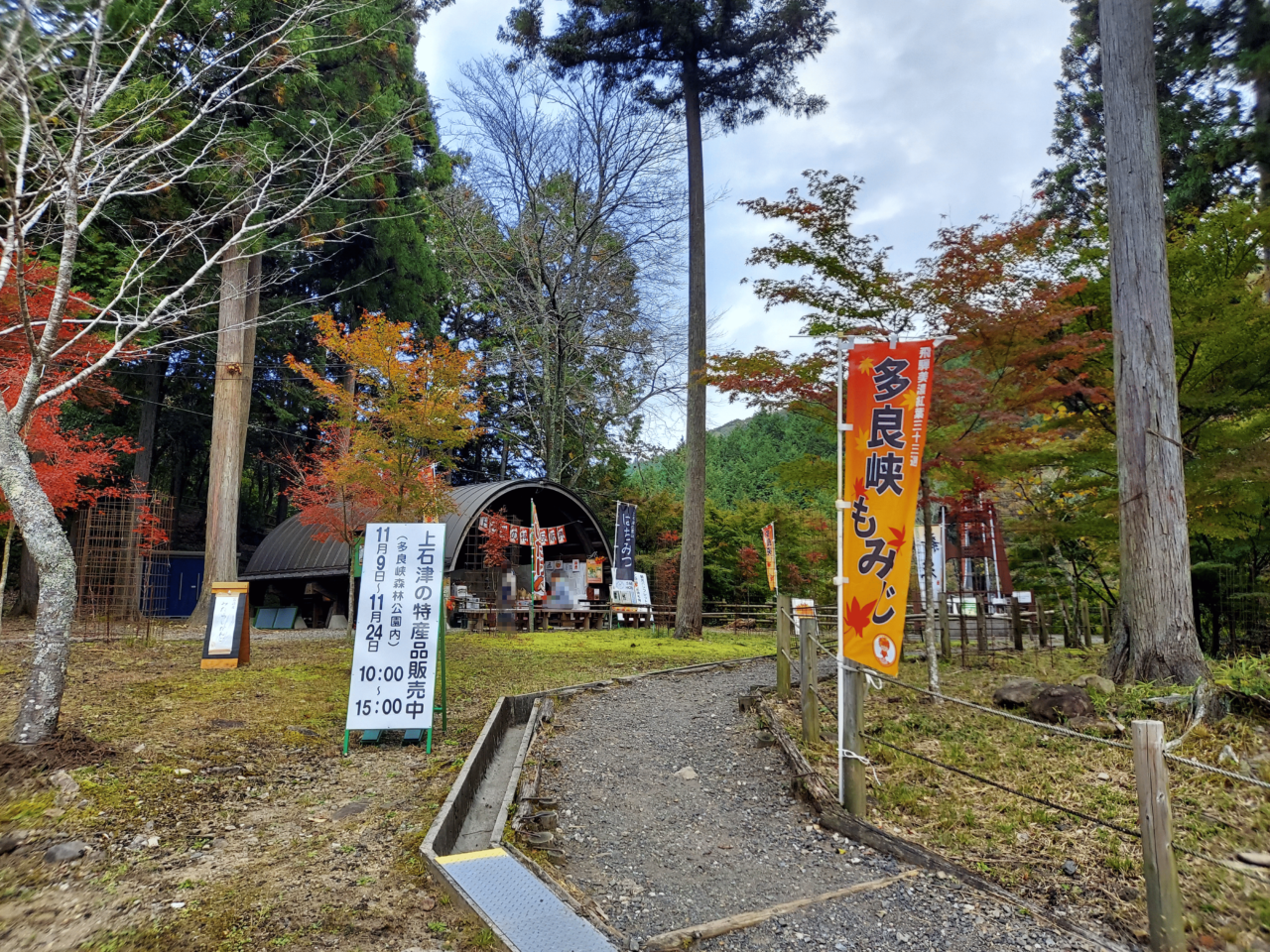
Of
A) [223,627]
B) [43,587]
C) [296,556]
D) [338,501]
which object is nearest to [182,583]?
[296,556]

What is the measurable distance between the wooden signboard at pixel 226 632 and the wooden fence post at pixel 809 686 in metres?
6.19

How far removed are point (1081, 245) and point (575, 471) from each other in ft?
49.9

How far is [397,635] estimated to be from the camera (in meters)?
5.15

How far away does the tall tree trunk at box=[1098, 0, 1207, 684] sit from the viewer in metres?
6.07

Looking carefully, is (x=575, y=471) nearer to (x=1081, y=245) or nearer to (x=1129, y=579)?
(x=1081, y=245)

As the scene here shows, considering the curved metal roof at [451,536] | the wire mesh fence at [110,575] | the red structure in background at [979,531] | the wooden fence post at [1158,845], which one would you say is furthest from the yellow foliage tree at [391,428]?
the wooden fence post at [1158,845]

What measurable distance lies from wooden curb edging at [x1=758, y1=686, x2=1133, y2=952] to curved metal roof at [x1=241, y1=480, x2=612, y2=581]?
35.9 ft

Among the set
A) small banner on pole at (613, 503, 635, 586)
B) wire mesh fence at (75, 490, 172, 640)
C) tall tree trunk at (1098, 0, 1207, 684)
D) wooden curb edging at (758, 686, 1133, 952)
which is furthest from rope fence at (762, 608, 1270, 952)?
small banner on pole at (613, 503, 635, 586)

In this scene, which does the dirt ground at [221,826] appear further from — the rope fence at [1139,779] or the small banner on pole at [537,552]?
the small banner on pole at [537,552]

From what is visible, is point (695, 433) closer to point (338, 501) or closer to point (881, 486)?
point (338, 501)

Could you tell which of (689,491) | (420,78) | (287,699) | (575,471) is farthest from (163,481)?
(287,699)

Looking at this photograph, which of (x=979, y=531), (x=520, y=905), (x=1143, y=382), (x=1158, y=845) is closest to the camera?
(x=1158, y=845)

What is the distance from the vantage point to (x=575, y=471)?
22547 mm

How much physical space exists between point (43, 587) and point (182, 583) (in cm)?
1755
